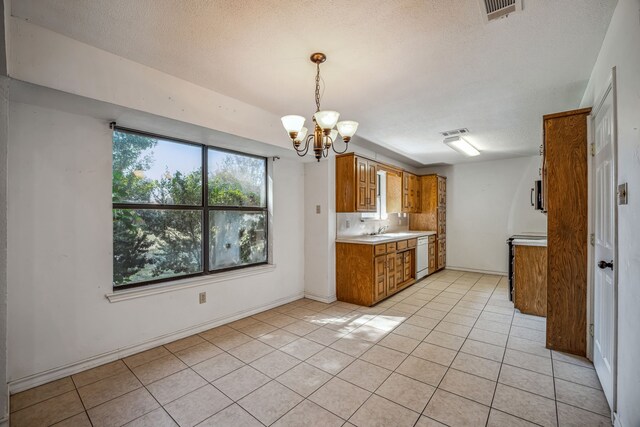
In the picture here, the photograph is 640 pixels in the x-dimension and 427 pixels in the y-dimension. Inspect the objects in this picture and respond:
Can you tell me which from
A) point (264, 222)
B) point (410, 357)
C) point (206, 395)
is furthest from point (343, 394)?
point (264, 222)

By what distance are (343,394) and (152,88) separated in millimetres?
2921

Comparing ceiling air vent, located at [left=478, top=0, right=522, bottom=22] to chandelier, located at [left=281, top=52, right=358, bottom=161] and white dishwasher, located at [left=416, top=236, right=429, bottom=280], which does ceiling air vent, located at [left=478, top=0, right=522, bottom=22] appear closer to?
chandelier, located at [left=281, top=52, right=358, bottom=161]

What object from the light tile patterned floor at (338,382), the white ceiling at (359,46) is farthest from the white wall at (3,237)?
the white ceiling at (359,46)

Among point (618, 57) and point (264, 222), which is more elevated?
point (618, 57)

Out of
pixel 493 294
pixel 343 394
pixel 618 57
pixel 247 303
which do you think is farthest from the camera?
pixel 493 294

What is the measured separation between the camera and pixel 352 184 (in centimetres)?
428

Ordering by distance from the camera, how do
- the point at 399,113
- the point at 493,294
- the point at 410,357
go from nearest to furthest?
the point at 410,357 → the point at 399,113 → the point at 493,294

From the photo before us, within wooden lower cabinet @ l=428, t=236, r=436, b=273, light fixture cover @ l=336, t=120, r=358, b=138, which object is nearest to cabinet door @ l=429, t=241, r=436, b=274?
wooden lower cabinet @ l=428, t=236, r=436, b=273

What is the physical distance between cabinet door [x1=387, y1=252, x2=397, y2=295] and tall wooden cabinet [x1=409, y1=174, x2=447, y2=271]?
2.25 metres

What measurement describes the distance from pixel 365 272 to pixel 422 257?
6.99ft

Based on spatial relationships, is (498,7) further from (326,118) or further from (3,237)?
(3,237)

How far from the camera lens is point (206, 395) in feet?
6.85

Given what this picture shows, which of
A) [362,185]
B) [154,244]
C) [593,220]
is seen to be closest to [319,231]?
[362,185]

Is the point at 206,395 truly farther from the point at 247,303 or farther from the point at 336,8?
the point at 336,8
